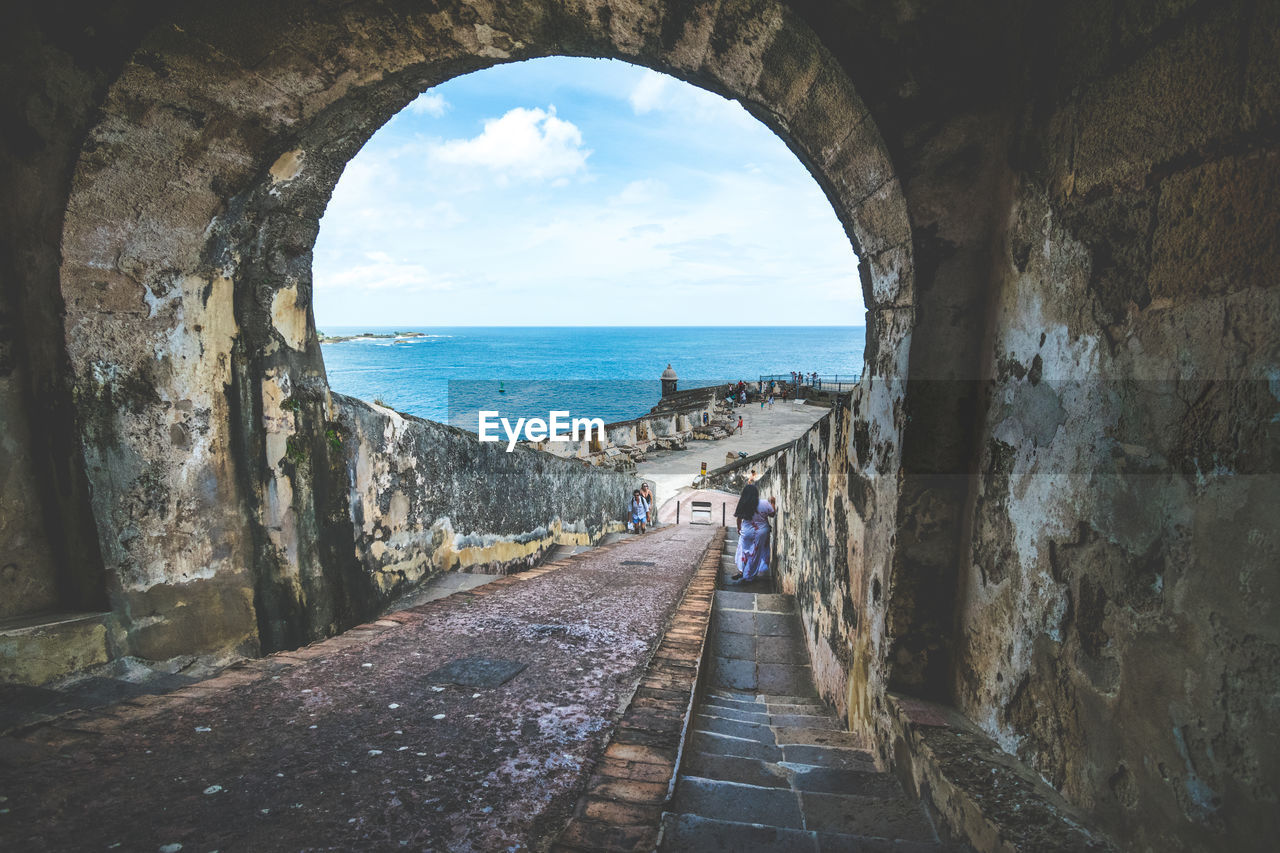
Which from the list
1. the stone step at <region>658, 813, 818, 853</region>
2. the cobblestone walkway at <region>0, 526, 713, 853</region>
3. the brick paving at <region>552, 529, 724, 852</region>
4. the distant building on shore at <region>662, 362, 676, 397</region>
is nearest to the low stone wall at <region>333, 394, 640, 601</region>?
the cobblestone walkway at <region>0, 526, 713, 853</region>

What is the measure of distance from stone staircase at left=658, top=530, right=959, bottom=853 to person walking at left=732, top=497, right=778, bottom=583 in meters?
2.54

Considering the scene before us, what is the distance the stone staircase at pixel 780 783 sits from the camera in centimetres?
155

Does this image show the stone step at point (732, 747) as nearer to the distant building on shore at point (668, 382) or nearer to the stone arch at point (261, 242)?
the stone arch at point (261, 242)

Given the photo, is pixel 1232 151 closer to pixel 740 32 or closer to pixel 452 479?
pixel 740 32

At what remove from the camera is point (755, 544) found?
6090mm

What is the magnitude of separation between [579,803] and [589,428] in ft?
57.9

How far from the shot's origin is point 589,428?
760 inches

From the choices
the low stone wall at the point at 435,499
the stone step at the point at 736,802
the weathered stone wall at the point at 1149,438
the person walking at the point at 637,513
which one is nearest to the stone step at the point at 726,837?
the stone step at the point at 736,802

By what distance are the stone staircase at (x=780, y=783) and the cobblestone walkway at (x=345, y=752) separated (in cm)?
43

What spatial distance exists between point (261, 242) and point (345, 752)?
2.47m

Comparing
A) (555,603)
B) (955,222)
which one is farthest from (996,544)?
(555,603)

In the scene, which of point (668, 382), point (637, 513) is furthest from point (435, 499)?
point (668, 382)

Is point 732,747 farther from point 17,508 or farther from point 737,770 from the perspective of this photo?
point 17,508

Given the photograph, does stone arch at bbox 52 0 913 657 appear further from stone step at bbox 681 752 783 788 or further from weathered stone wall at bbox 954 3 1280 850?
stone step at bbox 681 752 783 788
